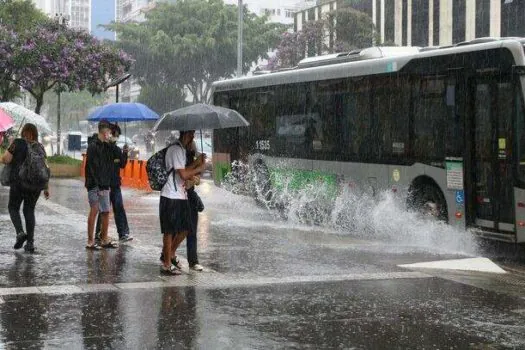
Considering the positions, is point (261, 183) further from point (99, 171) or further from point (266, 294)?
point (266, 294)

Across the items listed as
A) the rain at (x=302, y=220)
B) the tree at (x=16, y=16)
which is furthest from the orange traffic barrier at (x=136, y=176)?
the tree at (x=16, y=16)

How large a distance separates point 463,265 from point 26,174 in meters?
5.83

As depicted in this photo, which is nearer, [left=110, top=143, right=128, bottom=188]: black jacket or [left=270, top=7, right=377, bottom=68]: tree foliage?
[left=110, top=143, right=128, bottom=188]: black jacket

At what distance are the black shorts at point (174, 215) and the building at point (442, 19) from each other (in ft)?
158

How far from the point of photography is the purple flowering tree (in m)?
30.5

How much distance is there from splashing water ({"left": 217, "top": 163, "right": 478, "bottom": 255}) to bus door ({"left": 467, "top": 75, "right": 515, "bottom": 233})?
621mm

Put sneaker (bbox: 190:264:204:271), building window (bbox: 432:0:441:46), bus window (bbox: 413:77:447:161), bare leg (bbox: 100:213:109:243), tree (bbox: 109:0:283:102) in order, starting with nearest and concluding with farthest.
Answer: sneaker (bbox: 190:264:204:271) < bare leg (bbox: 100:213:109:243) < bus window (bbox: 413:77:447:161) < building window (bbox: 432:0:441:46) < tree (bbox: 109:0:283:102)

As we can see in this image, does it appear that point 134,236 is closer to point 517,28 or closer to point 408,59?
point 408,59

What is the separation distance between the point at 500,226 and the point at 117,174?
553 centimetres

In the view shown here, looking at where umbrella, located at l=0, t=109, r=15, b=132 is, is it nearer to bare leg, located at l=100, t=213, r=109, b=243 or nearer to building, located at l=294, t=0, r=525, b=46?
bare leg, located at l=100, t=213, r=109, b=243

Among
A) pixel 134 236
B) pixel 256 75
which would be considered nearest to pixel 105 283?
pixel 134 236

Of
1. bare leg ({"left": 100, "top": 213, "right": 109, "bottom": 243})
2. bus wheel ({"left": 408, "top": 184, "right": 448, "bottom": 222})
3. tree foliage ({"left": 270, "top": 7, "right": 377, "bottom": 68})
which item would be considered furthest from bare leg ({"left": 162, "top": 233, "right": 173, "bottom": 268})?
tree foliage ({"left": 270, "top": 7, "right": 377, "bottom": 68})

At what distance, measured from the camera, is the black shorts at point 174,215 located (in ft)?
32.7

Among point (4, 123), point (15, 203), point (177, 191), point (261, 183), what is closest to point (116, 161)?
point (15, 203)
